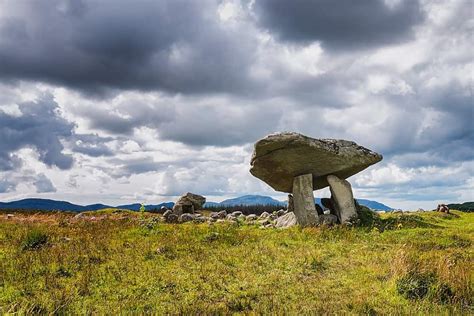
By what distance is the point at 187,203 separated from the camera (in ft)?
157

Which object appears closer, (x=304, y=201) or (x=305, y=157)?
(x=305, y=157)

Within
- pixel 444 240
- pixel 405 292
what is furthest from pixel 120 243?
pixel 444 240

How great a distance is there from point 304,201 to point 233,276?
49.6 ft

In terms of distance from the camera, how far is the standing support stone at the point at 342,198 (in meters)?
26.6

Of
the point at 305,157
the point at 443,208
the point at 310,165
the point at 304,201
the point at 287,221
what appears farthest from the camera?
the point at 443,208

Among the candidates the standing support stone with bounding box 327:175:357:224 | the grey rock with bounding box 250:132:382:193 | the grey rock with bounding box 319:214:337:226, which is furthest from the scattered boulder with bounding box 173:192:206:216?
the grey rock with bounding box 319:214:337:226

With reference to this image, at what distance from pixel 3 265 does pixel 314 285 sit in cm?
1028

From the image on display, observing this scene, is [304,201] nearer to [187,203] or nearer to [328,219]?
[328,219]

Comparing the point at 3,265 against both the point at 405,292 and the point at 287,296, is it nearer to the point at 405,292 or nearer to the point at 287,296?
the point at 287,296

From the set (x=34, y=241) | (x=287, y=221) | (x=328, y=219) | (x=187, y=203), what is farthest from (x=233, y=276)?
(x=187, y=203)

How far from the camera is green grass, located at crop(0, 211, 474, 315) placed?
991 cm

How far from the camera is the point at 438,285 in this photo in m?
10.4

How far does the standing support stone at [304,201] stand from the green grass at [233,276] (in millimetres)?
6448

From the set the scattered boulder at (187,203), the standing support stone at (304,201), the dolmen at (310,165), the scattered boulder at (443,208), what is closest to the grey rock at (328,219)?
the dolmen at (310,165)
